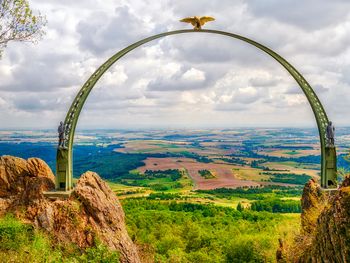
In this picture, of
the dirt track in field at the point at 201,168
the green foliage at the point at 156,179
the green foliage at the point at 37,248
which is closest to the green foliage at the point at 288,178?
the dirt track in field at the point at 201,168

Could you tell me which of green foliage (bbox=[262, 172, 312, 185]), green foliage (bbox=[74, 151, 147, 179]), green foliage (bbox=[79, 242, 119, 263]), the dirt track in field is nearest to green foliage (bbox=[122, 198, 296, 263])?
green foliage (bbox=[79, 242, 119, 263])

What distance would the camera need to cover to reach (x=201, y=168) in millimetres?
86875

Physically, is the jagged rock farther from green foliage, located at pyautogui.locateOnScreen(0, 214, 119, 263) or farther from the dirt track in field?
the dirt track in field

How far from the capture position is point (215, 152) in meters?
115

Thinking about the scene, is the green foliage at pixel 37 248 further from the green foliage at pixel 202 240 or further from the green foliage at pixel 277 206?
the green foliage at pixel 277 206

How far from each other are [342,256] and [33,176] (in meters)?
8.61

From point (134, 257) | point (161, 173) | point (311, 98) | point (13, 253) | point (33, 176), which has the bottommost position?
point (161, 173)

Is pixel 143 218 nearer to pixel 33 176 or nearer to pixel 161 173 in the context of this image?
pixel 33 176

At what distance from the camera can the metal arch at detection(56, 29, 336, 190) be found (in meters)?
10.9

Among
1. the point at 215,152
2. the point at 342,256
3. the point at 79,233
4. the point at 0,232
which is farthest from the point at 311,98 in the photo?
the point at 215,152

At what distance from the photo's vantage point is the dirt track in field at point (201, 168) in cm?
7424

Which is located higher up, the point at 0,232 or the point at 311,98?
the point at 311,98

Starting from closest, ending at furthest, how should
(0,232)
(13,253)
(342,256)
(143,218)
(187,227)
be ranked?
1. (342,256)
2. (13,253)
3. (0,232)
4. (187,227)
5. (143,218)

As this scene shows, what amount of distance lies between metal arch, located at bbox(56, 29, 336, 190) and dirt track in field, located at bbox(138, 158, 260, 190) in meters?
58.6
